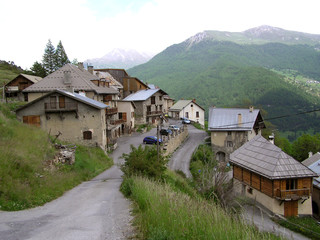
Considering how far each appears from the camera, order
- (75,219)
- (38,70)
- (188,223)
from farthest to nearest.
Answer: (38,70) → (75,219) → (188,223)

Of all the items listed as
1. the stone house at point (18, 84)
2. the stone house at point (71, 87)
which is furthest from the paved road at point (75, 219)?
the stone house at point (18, 84)

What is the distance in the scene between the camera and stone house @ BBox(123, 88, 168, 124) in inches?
1884

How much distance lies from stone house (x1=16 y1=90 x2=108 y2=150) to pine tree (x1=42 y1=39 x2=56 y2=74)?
3982 centimetres

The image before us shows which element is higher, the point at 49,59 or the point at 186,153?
the point at 49,59

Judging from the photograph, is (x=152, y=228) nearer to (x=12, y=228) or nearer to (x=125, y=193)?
(x=12, y=228)

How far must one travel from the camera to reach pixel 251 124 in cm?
3838

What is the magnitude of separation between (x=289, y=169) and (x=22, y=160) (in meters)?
21.4

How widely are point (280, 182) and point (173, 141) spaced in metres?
16.1

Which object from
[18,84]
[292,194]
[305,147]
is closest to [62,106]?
[18,84]

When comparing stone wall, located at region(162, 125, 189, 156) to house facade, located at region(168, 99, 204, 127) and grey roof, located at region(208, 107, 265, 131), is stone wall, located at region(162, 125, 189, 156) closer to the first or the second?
grey roof, located at region(208, 107, 265, 131)

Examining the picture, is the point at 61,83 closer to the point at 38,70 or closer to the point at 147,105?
the point at 147,105

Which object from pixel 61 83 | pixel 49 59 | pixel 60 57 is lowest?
pixel 61 83

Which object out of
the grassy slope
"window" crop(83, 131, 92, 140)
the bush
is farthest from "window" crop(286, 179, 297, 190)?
"window" crop(83, 131, 92, 140)

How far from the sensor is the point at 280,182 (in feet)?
73.7
